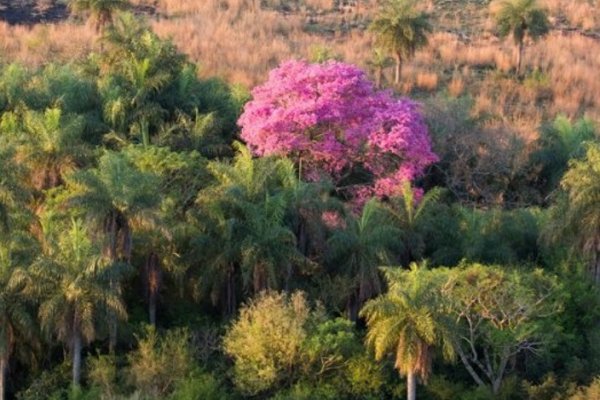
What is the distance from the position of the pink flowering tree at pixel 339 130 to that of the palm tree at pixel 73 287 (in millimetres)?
7267

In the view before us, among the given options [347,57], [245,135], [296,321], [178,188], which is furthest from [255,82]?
[296,321]

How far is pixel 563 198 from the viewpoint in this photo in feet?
73.4

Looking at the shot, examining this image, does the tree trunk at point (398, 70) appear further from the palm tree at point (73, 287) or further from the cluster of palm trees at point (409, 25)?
the palm tree at point (73, 287)

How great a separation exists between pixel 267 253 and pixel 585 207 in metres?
→ 7.38

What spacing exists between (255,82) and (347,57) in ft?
18.9

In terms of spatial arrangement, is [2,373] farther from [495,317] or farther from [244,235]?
[495,317]

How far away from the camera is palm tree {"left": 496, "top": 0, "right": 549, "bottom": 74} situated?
39.6 m

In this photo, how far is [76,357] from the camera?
1912cm

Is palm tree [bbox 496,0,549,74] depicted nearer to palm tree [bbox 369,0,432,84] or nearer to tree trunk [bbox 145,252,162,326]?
palm tree [bbox 369,0,432,84]

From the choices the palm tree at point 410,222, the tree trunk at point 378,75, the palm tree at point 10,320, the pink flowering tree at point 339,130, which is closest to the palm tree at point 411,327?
the palm tree at point 410,222

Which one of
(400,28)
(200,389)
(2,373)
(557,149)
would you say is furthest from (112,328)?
(400,28)

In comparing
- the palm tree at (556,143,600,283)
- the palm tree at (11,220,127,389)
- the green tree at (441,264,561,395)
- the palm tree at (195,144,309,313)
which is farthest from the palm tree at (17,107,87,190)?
the palm tree at (556,143,600,283)

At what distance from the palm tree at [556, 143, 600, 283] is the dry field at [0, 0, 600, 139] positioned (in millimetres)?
10315

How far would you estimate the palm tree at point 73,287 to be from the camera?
18438 millimetres
